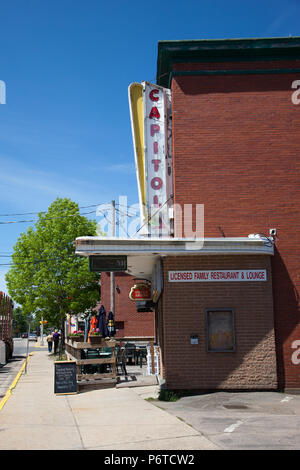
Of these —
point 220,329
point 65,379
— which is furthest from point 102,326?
point 220,329

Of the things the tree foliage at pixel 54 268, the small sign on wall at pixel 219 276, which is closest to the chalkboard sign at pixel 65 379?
the small sign on wall at pixel 219 276

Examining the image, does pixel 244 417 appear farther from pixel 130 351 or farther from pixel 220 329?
pixel 130 351

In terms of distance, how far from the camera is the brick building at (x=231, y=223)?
13.0 meters

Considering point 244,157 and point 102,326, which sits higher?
point 244,157

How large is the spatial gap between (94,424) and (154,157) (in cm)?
835

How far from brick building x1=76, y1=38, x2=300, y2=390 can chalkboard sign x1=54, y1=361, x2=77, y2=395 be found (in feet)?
8.83

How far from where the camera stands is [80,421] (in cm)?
952

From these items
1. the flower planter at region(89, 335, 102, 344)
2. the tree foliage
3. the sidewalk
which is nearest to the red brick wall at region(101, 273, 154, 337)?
the tree foliage

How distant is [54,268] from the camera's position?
3278cm

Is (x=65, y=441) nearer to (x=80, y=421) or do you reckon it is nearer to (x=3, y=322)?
(x=80, y=421)
